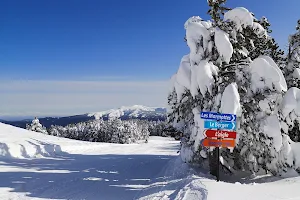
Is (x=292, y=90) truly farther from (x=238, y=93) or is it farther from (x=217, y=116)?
(x=217, y=116)

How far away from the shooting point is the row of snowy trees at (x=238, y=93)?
1056 centimetres

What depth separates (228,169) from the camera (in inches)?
452

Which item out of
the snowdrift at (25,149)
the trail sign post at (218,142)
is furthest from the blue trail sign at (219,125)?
the snowdrift at (25,149)

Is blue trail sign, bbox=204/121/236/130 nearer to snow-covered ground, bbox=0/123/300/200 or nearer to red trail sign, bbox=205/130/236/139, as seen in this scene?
red trail sign, bbox=205/130/236/139

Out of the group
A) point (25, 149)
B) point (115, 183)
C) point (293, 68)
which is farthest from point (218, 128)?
point (25, 149)

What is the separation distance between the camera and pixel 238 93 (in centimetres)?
1047

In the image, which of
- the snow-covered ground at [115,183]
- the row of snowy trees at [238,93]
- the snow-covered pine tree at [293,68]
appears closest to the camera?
the snow-covered ground at [115,183]

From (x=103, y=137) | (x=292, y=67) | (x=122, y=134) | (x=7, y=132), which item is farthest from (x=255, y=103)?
(x=103, y=137)

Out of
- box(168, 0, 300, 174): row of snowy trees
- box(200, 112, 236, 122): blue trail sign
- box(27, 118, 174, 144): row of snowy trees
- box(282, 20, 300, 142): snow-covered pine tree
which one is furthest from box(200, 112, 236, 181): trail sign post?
box(27, 118, 174, 144): row of snowy trees

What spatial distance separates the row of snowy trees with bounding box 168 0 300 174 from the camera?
1056 centimetres

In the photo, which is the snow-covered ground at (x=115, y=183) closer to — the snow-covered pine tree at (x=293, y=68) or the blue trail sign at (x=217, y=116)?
the blue trail sign at (x=217, y=116)

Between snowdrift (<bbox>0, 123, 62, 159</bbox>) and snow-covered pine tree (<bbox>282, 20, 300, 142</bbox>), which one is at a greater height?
snow-covered pine tree (<bbox>282, 20, 300, 142</bbox>)

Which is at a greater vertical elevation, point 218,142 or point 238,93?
point 238,93

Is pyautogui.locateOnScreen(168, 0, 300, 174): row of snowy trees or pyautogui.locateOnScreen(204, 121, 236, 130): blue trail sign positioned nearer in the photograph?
pyautogui.locateOnScreen(204, 121, 236, 130): blue trail sign
